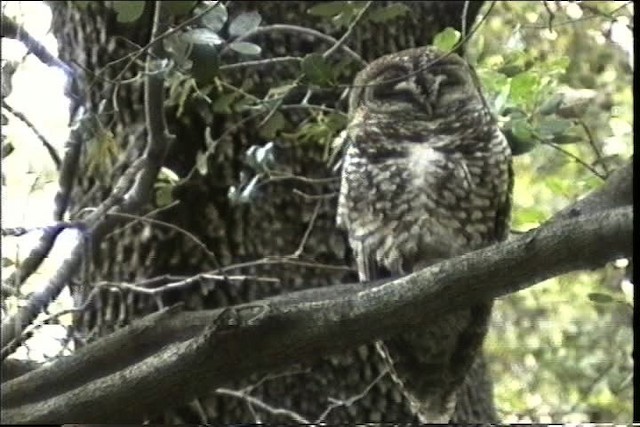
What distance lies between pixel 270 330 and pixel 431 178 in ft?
0.74

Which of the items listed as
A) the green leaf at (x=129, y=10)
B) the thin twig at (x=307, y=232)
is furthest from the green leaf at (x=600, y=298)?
the green leaf at (x=129, y=10)

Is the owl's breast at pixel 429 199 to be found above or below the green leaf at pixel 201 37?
below

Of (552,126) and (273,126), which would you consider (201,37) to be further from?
(552,126)

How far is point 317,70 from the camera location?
1007mm

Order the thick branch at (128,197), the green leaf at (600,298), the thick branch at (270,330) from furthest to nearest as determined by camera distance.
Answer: the thick branch at (128,197)
the green leaf at (600,298)
the thick branch at (270,330)

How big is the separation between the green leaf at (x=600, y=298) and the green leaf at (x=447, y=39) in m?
0.27

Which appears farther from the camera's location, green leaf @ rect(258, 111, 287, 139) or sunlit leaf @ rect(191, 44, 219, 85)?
green leaf @ rect(258, 111, 287, 139)

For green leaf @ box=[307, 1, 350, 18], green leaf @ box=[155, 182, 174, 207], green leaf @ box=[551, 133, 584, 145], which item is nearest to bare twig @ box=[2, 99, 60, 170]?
green leaf @ box=[155, 182, 174, 207]

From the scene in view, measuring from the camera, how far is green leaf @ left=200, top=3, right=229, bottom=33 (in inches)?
38.9

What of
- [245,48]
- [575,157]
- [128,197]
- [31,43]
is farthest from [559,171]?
[31,43]

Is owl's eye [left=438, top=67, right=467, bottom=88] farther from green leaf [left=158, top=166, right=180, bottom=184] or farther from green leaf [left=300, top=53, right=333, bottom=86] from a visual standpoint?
green leaf [left=158, top=166, right=180, bottom=184]

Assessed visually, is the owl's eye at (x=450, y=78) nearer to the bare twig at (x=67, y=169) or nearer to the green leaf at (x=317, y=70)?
the green leaf at (x=317, y=70)

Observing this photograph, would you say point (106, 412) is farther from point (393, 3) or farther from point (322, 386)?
point (393, 3)

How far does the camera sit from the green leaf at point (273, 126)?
3.59ft
